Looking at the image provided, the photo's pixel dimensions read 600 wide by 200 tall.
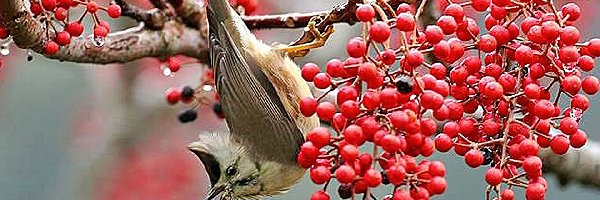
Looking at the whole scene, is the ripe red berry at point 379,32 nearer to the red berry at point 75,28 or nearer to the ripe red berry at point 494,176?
the ripe red berry at point 494,176

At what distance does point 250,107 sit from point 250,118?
30 millimetres

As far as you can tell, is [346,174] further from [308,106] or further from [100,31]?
[100,31]

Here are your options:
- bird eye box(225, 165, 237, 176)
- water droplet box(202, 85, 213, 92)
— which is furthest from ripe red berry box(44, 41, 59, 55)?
water droplet box(202, 85, 213, 92)

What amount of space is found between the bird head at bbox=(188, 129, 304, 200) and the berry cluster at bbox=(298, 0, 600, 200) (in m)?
0.80

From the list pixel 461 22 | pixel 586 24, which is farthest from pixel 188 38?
pixel 586 24

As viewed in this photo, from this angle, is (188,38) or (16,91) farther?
(16,91)

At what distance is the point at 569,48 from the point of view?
1.78 meters

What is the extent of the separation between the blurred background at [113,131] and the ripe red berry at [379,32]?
150 centimetres

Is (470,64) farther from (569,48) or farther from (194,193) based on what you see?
(194,193)

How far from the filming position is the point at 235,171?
272cm

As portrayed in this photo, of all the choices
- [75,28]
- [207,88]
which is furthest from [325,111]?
[207,88]

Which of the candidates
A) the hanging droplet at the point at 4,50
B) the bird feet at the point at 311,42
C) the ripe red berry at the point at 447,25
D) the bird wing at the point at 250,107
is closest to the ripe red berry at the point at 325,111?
the ripe red berry at the point at 447,25

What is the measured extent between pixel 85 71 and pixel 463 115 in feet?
16.9

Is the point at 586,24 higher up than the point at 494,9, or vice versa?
the point at 494,9
